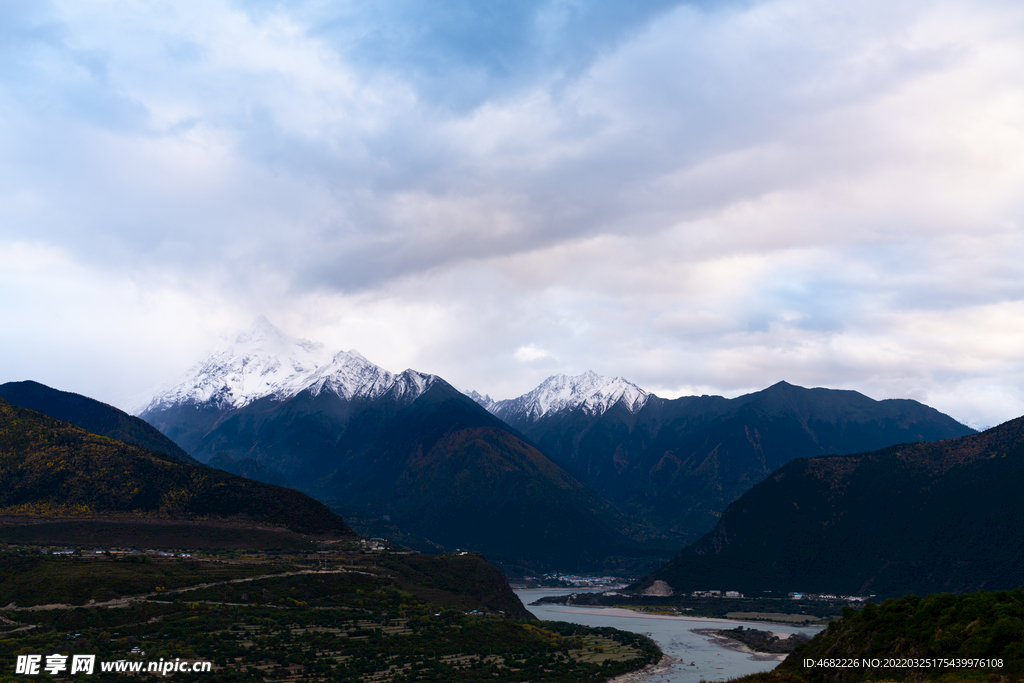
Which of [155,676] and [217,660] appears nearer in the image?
[155,676]

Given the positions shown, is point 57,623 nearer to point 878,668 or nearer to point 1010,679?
point 878,668

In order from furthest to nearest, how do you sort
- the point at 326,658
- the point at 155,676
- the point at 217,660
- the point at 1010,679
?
the point at 326,658 → the point at 217,660 → the point at 155,676 → the point at 1010,679

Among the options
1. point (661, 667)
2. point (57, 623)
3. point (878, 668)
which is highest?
point (878, 668)

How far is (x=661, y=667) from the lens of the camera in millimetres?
185125

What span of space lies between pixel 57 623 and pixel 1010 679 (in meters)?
152

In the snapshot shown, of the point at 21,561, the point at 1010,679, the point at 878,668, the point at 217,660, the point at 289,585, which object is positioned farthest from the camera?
the point at 289,585

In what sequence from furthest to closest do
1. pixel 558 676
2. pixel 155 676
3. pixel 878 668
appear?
pixel 558 676 < pixel 155 676 < pixel 878 668

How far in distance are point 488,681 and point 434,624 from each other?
37.3 metres

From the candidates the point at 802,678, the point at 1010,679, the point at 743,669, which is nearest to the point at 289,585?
the point at 743,669

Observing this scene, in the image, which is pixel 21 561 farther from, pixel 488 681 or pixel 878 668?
pixel 878 668

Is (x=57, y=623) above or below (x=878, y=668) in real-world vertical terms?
below

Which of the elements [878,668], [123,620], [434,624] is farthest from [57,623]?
[878,668]

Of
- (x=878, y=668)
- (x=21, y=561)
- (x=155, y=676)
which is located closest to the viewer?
(x=878, y=668)

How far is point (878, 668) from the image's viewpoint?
257ft
